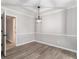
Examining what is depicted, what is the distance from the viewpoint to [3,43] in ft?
9.38

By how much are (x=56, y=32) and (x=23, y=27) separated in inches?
93.0

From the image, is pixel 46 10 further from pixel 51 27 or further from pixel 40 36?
pixel 40 36

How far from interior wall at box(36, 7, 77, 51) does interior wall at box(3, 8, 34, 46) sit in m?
0.83

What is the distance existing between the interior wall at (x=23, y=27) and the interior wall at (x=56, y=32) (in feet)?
2.71

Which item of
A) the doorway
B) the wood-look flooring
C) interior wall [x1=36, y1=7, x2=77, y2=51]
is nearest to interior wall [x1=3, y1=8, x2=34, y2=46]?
the doorway

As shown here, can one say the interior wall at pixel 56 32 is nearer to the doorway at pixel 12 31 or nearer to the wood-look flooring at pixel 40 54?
the wood-look flooring at pixel 40 54

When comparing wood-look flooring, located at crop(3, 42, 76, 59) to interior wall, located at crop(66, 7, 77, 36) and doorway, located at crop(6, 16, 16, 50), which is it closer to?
doorway, located at crop(6, 16, 16, 50)

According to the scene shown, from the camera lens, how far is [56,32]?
13.5ft

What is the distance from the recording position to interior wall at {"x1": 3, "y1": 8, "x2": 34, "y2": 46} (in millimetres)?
4141

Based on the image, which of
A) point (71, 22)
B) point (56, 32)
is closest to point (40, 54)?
point (56, 32)

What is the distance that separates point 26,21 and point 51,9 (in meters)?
2.04

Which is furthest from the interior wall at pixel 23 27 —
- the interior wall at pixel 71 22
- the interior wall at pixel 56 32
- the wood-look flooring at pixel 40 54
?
the interior wall at pixel 71 22

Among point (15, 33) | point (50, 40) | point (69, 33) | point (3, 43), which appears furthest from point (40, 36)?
point (3, 43)

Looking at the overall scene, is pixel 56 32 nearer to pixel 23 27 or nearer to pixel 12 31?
pixel 23 27
